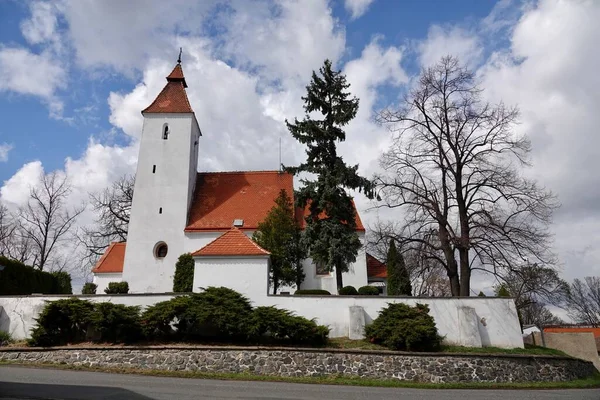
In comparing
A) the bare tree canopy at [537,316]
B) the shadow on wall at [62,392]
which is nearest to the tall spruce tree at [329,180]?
the shadow on wall at [62,392]

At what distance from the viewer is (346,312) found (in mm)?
18172

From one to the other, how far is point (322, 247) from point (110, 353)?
1085 cm

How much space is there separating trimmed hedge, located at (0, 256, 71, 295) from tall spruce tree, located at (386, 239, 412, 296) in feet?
64.6

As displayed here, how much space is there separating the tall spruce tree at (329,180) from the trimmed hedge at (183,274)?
7.38m

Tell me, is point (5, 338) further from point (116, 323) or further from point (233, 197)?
point (233, 197)

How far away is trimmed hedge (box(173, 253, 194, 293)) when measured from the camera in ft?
80.8

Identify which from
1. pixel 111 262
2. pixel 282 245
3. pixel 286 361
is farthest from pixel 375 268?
pixel 111 262

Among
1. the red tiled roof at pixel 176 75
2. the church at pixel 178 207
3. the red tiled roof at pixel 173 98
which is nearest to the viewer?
the church at pixel 178 207

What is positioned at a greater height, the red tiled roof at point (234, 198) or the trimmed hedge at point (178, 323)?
the red tiled roof at point (234, 198)

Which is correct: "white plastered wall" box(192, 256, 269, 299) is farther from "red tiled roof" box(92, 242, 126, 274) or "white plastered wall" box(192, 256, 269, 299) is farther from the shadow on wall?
"red tiled roof" box(92, 242, 126, 274)

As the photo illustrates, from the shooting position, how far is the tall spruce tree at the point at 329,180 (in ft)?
73.3

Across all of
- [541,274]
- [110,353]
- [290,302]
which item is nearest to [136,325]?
[110,353]

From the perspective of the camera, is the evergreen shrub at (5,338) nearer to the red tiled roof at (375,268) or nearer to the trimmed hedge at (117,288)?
the trimmed hedge at (117,288)

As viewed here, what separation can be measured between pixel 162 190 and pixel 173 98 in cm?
736
